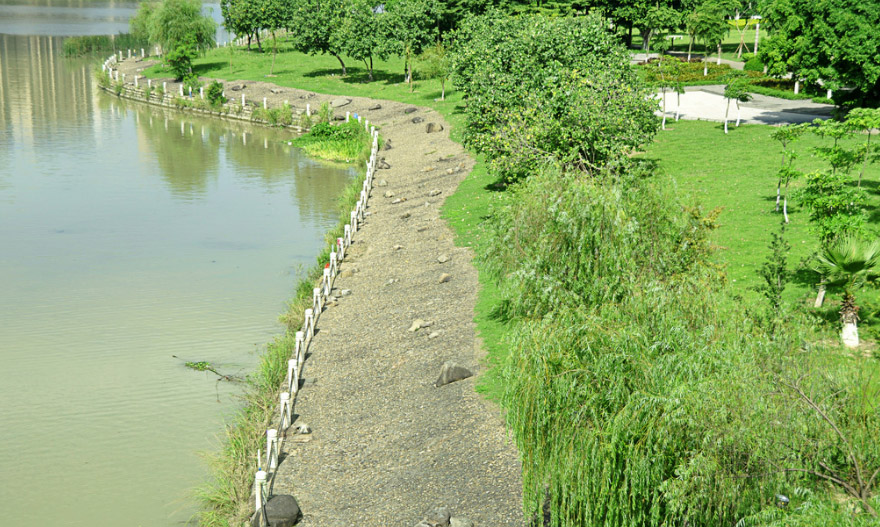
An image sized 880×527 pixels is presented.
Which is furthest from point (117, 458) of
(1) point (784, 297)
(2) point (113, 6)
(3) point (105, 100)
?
(2) point (113, 6)

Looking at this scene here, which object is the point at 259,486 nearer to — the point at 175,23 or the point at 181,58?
the point at 181,58

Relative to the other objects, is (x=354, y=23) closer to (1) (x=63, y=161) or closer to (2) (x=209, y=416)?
(1) (x=63, y=161)

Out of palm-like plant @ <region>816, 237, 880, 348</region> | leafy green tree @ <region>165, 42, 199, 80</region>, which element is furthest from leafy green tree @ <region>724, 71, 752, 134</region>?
leafy green tree @ <region>165, 42, 199, 80</region>

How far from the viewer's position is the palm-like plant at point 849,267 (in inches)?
808

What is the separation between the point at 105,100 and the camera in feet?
265

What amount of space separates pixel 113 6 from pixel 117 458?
19029cm

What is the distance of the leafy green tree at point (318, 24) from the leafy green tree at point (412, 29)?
21.8 feet

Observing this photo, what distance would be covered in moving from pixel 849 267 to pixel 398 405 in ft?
39.1

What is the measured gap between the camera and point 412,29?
2803 inches

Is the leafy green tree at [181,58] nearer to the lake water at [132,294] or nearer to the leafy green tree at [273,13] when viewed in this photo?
the leafy green tree at [273,13]

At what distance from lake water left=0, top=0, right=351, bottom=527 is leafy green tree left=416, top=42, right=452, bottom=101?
45.8 ft

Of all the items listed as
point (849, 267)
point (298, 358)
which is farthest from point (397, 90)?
point (849, 267)

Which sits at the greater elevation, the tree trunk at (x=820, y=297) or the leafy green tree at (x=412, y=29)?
the leafy green tree at (x=412, y=29)

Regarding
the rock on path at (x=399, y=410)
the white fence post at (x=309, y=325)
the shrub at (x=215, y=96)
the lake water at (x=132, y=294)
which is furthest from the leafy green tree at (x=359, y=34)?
the white fence post at (x=309, y=325)
